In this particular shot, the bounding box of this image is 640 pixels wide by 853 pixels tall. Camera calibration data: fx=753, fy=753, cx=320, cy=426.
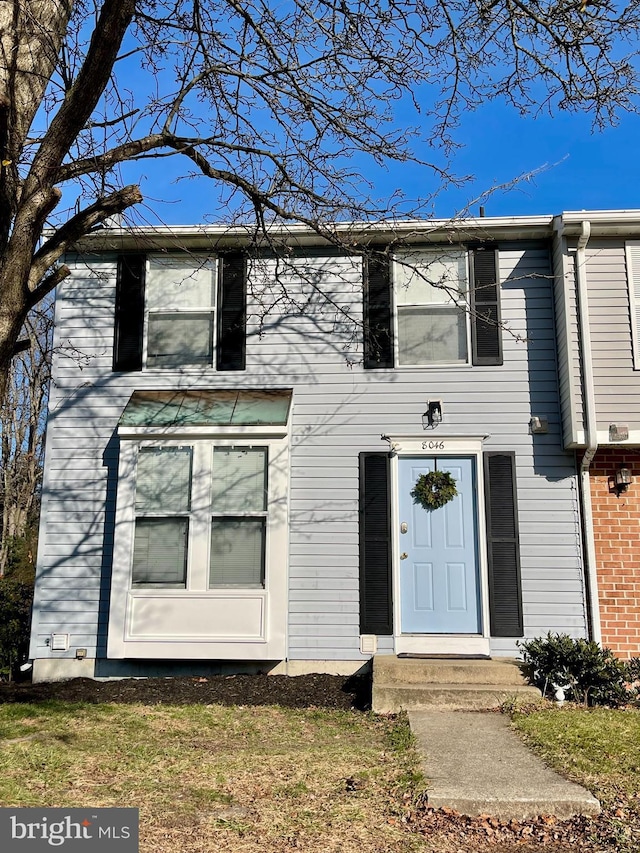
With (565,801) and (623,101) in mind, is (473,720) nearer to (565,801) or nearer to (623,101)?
(565,801)

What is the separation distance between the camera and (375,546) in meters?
8.20

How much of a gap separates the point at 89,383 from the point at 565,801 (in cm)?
672

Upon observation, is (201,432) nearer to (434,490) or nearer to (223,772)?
(434,490)

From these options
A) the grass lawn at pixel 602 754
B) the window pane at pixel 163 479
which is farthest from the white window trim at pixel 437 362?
the grass lawn at pixel 602 754

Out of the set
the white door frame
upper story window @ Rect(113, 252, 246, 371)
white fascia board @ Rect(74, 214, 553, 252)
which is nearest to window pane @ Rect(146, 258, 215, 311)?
upper story window @ Rect(113, 252, 246, 371)

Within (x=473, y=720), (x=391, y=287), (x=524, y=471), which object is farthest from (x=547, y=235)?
(x=473, y=720)

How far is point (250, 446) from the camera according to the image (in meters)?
8.22

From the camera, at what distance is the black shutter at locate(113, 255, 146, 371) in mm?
8859

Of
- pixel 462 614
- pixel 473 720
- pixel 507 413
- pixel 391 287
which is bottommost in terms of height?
pixel 473 720

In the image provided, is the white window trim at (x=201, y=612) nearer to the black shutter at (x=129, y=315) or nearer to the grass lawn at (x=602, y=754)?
the black shutter at (x=129, y=315)

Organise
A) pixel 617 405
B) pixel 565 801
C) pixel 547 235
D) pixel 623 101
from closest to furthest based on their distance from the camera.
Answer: pixel 565 801 < pixel 623 101 < pixel 617 405 < pixel 547 235

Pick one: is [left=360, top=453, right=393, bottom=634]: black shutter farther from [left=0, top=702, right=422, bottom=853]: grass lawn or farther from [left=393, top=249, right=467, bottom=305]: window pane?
[left=393, top=249, right=467, bottom=305]: window pane

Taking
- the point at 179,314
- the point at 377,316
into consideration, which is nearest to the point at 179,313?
the point at 179,314

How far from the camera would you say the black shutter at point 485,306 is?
28.0ft
